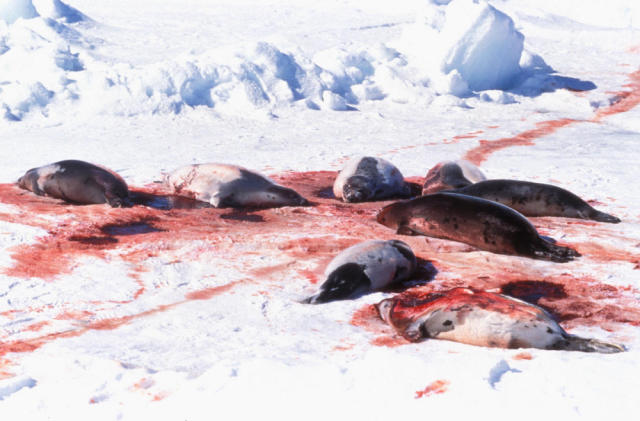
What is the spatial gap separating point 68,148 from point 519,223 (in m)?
5.10

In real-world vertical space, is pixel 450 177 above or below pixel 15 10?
below

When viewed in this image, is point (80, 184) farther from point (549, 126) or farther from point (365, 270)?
point (549, 126)

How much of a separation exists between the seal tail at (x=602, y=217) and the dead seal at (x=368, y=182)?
1.58 m

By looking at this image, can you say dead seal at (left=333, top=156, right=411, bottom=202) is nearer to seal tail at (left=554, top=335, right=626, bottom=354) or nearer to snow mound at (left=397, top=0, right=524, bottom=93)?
seal tail at (left=554, top=335, right=626, bottom=354)

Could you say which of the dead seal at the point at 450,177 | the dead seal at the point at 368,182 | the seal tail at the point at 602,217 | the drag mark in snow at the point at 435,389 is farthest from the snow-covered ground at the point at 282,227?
the dead seal at the point at 450,177

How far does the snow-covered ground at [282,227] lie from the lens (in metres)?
2.33

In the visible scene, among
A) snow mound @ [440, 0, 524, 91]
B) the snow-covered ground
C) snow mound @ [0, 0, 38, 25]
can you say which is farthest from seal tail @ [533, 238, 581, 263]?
snow mound @ [0, 0, 38, 25]

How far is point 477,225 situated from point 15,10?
11.5 meters

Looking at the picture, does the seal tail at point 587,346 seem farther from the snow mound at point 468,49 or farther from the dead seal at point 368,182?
the snow mound at point 468,49

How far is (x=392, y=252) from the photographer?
3.80 meters

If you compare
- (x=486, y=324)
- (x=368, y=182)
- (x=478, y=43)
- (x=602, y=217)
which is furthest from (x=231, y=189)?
(x=478, y=43)

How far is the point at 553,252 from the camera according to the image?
417 cm

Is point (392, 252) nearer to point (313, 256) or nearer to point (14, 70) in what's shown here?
point (313, 256)

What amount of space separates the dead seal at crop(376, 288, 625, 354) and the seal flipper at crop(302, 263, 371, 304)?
37 cm
